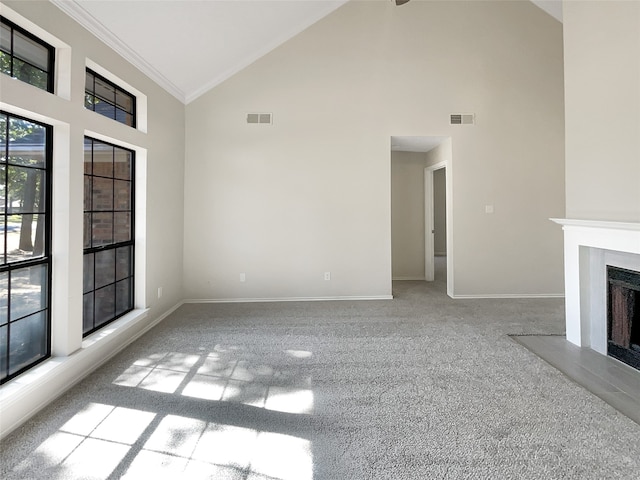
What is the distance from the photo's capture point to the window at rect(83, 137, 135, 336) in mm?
2922

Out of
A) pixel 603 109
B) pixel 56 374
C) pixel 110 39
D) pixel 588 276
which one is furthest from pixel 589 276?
pixel 110 39

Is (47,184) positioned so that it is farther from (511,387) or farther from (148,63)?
(511,387)

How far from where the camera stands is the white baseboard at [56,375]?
1.91m

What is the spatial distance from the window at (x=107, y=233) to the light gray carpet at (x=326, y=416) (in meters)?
0.52

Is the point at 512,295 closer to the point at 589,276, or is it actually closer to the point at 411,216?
the point at 589,276

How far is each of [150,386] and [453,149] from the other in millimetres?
4910

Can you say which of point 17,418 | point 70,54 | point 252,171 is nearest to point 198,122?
point 252,171

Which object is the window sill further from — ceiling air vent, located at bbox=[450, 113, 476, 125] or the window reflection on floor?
ceiling air vent, located at bbox=[450, 113, 476, 125]

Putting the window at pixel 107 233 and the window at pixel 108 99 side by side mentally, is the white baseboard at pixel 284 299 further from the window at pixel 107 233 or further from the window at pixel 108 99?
the window at pixel 108 99

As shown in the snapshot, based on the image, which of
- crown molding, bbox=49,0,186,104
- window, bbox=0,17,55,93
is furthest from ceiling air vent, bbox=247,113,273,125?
window, bbox=0,17,55,93

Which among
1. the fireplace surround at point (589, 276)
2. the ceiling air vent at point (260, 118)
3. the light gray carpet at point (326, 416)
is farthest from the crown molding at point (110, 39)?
the fireplace surround at point (589, 276)

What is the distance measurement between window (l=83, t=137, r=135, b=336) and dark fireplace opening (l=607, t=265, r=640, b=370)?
15.7 feet

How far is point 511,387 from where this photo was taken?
2.37 meters

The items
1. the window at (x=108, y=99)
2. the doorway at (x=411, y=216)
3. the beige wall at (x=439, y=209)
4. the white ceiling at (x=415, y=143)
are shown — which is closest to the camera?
the window at (x=108, y=99)
